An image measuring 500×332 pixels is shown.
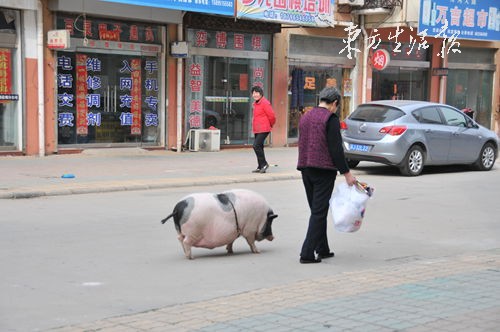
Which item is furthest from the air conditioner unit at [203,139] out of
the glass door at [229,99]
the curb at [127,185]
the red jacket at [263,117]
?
the curb at [127,185]

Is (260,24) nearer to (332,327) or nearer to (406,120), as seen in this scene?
(406,120)

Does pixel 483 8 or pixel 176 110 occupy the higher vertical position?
pixel 483 8

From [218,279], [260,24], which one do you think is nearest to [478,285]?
[218,279]

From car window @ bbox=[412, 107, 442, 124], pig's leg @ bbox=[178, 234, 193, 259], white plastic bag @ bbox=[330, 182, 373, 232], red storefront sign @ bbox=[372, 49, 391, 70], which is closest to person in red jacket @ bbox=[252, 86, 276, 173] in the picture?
car window @ bbox=[412, 107, 442, 124]

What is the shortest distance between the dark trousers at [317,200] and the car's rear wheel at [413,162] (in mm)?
8465

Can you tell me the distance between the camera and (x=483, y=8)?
986 inches

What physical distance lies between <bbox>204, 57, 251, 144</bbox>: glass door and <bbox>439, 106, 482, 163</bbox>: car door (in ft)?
21.8

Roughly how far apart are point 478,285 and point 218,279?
7.65 ft

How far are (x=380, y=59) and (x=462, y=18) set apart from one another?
349 cm

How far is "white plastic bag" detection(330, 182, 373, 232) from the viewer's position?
7.06 meters

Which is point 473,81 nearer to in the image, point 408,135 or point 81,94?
point 408,135

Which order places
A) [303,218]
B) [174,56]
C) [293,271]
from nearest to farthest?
1. [293,271]
2. [303,218]
3. [174,56]

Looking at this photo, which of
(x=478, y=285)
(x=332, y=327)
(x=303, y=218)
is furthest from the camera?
(x=303, y=218)

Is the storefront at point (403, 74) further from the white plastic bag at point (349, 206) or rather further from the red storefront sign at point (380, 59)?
the white plastic bag at point (349, 206)
